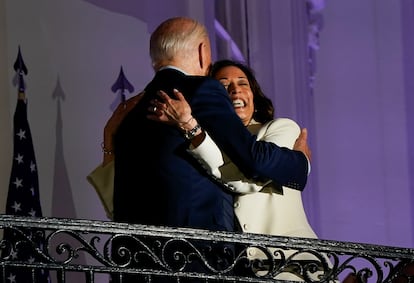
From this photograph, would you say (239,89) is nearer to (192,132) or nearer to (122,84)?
(192,132)

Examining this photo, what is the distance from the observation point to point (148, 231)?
3734 millimetres

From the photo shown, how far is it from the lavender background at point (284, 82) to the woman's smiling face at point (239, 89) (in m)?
1.63

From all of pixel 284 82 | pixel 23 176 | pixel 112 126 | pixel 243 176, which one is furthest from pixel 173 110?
pixel 23 176

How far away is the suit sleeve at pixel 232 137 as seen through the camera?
401cm

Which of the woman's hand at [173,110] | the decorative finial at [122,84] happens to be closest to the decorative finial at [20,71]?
the decorative finial at [122,84]

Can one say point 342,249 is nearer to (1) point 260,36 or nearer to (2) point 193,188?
(2) point 193,188

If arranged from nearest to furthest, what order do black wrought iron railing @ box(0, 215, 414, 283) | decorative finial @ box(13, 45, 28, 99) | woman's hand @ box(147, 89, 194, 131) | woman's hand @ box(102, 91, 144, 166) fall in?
black wrought iron railing @ box(0, 215, 414, 283), woman's hand @ box(147, 89, 194, 131), woman's hand @ box(102, 91, 144, 166), decorative finial @ box(13, 45, 28, 99)

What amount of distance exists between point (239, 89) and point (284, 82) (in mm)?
1702

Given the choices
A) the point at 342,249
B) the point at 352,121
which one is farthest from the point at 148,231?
the point at 352,121

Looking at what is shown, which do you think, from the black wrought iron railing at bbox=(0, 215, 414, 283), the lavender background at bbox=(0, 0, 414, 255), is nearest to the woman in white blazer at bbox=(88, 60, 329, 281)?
the black wrought iron railing at bbox=(0, 215, 414, 283)

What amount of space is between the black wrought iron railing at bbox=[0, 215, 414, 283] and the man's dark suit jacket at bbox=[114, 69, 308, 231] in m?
0.13

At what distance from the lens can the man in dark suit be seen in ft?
13.3

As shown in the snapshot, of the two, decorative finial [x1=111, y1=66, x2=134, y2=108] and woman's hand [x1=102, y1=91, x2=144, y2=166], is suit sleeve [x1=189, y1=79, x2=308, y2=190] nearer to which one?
woman's hand [x1=102, y1=91, x2=144, y2=166]

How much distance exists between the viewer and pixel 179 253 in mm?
3855
